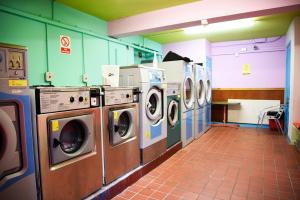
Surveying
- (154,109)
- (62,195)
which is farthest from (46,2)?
(62,195)

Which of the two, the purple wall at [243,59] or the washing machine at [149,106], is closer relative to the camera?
the washing machine at [149,106]

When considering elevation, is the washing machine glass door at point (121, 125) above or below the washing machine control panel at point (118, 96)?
below

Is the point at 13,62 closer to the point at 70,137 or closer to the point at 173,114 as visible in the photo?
the point at 70,137

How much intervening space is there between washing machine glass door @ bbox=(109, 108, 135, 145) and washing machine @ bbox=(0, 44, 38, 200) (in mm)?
836

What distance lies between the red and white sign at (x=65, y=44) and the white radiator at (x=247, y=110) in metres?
4.61

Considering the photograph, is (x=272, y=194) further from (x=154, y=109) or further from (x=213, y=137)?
(x=213, y=137)

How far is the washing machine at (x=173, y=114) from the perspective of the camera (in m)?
3.47

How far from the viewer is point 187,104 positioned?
4176 millimetres

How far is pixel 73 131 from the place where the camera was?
197 centimetres

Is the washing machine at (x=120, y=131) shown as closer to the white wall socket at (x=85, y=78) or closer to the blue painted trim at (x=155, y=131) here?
the blue painted trim at (x=155, y=131)

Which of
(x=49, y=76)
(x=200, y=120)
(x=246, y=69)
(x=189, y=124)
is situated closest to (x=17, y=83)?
(x=49, y=76)

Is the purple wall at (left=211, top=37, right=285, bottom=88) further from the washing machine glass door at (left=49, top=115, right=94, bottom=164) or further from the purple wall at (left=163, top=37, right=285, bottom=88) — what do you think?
the washing machine glass door at (left=49, top=115, right=94, bottom=164)

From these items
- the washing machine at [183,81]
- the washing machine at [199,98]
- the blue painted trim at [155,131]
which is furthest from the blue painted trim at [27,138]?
the washing machine at [199,98]

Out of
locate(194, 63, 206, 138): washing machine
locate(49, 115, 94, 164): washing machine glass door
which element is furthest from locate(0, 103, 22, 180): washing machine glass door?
locate(194, 63, 206, 138): washing machine
